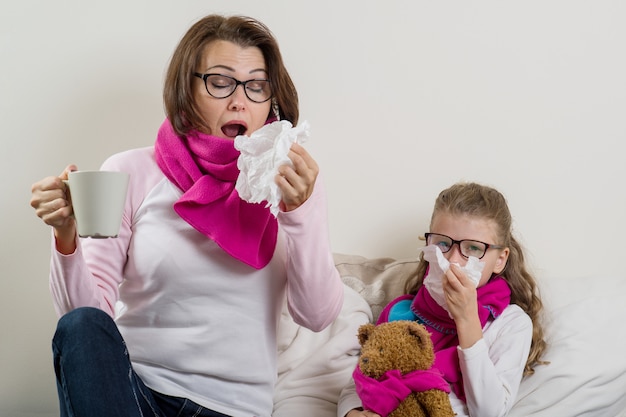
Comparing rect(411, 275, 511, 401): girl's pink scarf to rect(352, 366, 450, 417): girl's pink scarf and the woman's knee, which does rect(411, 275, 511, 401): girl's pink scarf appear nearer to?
rect(352, 366, 450, 417): girl's pink scarf

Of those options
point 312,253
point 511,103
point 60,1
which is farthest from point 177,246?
point 511,103

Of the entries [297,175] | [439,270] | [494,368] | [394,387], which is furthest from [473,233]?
[297,175]

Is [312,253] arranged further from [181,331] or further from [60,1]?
[60,1]

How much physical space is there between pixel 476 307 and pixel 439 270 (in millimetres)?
129

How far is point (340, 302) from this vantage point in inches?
61.1

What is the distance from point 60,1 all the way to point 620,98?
1.61 meters

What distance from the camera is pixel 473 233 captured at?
1.71 meters

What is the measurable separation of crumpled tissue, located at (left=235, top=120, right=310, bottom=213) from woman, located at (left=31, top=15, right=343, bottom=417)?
64 mm

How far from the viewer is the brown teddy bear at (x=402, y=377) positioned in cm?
145

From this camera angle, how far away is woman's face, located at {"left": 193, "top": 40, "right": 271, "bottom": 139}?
152cm

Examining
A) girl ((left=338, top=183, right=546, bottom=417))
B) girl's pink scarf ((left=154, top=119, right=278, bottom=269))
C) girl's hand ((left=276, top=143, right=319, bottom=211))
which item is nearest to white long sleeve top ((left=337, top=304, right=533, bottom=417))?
girl ((left=338, top=183, right=546, bottom=417))

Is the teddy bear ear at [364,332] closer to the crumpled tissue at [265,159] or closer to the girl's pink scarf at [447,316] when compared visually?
the girl's pink scarf at [447,316]

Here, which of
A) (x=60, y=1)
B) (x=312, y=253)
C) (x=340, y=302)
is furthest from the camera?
(x=60, y=1)

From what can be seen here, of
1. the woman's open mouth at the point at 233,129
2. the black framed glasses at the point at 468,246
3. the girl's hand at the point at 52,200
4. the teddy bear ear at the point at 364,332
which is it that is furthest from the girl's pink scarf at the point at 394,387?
the girl's hand at the point at 52,200
